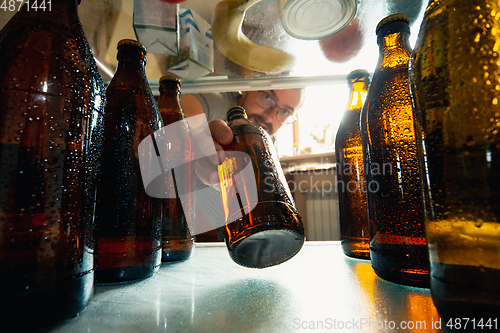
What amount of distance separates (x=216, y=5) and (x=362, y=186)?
501 millimetres

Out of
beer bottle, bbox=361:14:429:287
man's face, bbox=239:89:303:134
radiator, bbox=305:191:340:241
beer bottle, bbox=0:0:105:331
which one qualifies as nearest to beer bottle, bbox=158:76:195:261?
beer bottle, bbox=0:0:105:331

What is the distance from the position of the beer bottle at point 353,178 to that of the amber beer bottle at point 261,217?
0.69 feet

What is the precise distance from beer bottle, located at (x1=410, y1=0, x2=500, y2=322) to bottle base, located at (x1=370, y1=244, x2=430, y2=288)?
0.35 ft

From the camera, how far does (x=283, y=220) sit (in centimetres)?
36

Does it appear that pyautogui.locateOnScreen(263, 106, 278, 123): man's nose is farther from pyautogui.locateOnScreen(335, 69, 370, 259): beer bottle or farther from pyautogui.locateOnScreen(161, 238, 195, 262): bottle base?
pyautogui.locateOnScreen(161, 238, 195, 262): bottle base

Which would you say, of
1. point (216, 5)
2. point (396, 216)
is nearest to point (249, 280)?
point (396, 216)

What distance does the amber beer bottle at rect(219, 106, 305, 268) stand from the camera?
36 cm

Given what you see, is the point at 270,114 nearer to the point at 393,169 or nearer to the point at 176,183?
the point at 176,183

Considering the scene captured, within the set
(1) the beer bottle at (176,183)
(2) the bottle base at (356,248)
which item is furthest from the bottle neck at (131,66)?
(2) the bottle base at (356,248)

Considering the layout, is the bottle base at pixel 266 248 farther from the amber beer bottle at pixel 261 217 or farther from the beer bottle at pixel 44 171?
the beer bottle at pixel 44 171

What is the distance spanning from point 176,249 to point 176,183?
0.14 meters

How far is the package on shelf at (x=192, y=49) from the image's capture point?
562 millimetres

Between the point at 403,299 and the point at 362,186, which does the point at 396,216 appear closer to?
the point at 403,299

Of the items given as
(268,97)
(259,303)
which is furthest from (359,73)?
(268,97)
